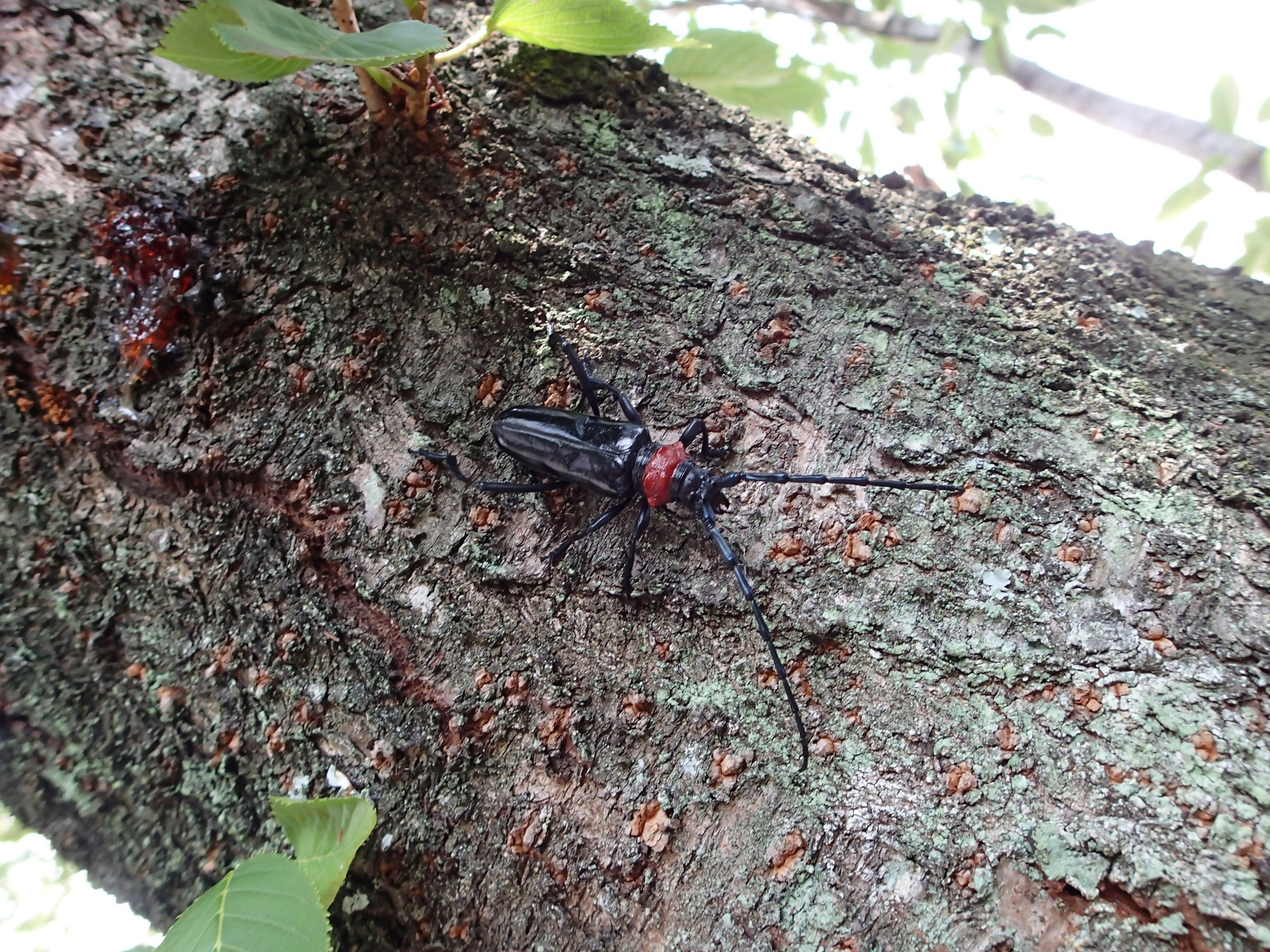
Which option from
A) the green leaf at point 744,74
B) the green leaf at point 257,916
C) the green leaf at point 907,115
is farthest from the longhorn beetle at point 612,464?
the green leaf at point 907,115

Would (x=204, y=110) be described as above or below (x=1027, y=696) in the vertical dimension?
above

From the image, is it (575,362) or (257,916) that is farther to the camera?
(575,362)

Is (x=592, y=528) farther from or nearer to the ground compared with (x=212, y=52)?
nearer to the ground

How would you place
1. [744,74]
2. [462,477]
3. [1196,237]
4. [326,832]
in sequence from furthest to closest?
[1196,237]
[744,74]
[462,477]
[326,832]

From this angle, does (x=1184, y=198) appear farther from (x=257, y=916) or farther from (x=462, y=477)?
(x=257, y=916)

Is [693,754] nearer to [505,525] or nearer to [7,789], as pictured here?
[505,525]

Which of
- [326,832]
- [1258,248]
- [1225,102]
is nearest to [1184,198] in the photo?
[1258,248]

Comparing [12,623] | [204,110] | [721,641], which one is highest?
[204,110]

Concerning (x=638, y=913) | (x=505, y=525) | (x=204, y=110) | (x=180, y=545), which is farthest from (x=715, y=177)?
(x=638, y=913)
